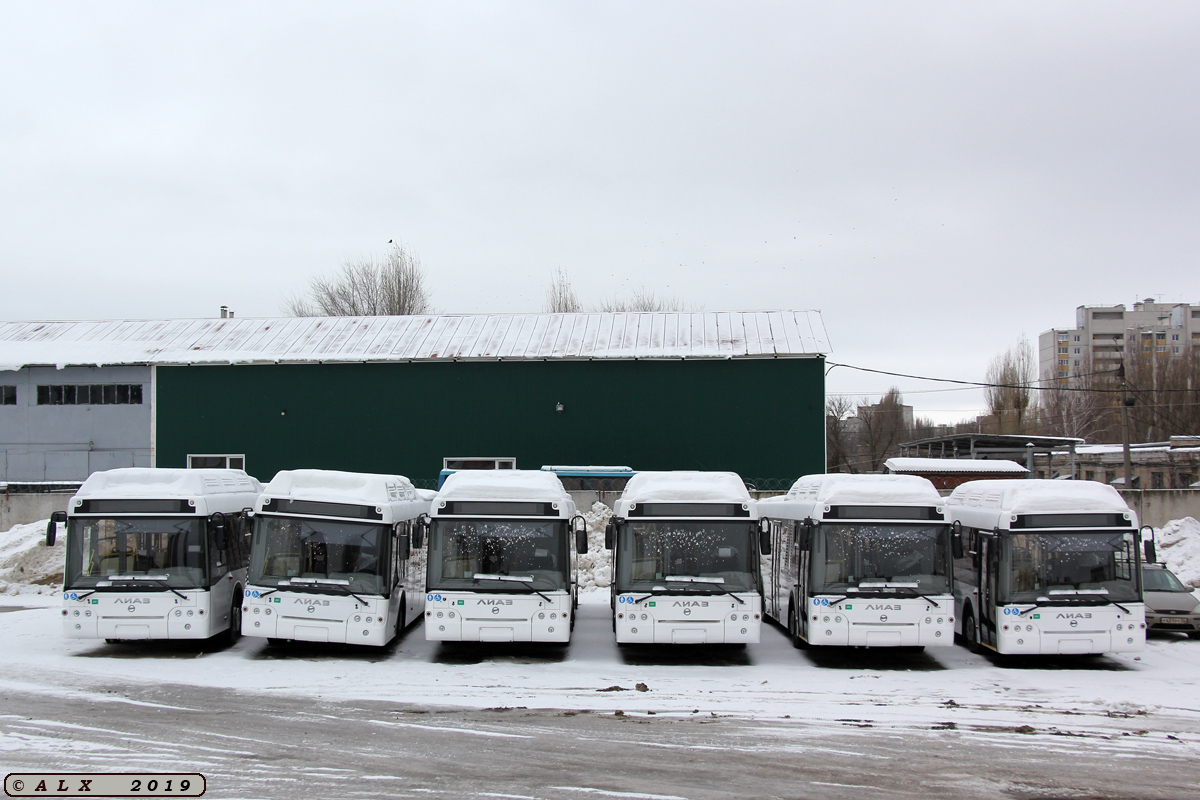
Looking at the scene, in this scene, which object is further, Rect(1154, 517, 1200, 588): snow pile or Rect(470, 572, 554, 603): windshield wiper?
Rect(1154, 517, 1200, 588): snow pile

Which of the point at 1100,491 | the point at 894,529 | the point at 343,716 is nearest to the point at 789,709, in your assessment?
the point at 894,529

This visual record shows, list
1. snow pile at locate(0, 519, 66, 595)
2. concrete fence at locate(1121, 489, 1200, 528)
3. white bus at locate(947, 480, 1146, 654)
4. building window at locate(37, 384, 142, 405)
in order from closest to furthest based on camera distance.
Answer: white bus at locate(947, 480, 1146, 654) → snow pile at locate(0, 519, 66, 595) → concrete fence at locate(1121, 489, 1200, 528) → building window at locate(37, 384, 142, 405)

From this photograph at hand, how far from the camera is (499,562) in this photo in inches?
559

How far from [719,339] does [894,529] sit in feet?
65.3

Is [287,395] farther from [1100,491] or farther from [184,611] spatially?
[1100,491]

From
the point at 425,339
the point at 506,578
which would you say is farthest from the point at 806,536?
the point at 425,339

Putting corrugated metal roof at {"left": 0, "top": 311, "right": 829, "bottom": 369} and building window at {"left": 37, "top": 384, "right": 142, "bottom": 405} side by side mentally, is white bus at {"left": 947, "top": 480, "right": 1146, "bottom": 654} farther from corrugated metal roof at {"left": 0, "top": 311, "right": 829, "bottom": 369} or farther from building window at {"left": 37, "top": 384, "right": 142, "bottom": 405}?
building window at {"left": 37, "top": 384, "right": 142, "bottom": 405}

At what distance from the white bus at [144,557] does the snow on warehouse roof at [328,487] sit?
1.22 metres

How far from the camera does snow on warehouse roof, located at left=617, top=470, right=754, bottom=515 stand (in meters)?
14.3

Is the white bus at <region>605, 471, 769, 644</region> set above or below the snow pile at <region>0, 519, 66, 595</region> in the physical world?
above

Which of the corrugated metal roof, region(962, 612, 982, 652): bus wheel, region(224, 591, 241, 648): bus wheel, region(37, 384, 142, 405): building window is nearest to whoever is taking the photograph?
region(962, 612, 982, 652): bus wheel

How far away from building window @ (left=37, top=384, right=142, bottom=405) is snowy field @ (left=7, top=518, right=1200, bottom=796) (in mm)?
18808

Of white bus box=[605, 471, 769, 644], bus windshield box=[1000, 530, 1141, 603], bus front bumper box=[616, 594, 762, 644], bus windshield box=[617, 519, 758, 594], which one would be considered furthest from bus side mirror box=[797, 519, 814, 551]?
bus windshield box=[1000, 530, 1141, 603]

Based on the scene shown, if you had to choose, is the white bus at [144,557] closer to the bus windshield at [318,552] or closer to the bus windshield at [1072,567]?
the bus windshield at [318,552]
